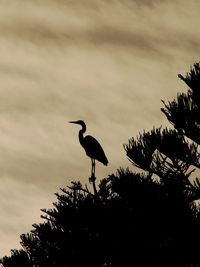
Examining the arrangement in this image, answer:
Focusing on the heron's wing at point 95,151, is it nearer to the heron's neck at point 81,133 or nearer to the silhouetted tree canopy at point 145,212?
the heron's neck at point 81,133

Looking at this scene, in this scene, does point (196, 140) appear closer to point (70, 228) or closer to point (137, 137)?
point (137, 137)

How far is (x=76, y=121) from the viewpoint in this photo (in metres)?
14.5

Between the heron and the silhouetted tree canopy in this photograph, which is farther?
the heron

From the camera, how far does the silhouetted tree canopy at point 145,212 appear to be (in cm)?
856

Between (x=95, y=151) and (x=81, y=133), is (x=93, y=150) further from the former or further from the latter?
(x=81, y=133)

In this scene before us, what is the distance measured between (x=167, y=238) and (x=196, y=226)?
0.57 meters

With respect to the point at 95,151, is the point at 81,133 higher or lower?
higher

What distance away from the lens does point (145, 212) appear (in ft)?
28.7

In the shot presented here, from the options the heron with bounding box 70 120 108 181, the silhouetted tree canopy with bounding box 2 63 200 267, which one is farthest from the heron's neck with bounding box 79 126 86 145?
the silhouetted tree canopy with bounding box 2 63 200 267

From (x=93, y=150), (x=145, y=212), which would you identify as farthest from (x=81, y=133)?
(x=145, y=212)

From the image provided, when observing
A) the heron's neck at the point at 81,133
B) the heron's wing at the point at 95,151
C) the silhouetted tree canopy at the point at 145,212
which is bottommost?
the silhouetted tree canopy at the point at 145,212

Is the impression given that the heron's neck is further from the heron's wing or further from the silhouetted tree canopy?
the silhouetted tree canopy

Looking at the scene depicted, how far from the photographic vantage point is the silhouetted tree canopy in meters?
8.56

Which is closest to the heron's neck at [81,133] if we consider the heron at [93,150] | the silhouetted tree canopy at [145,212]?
the heron at [93,150]
